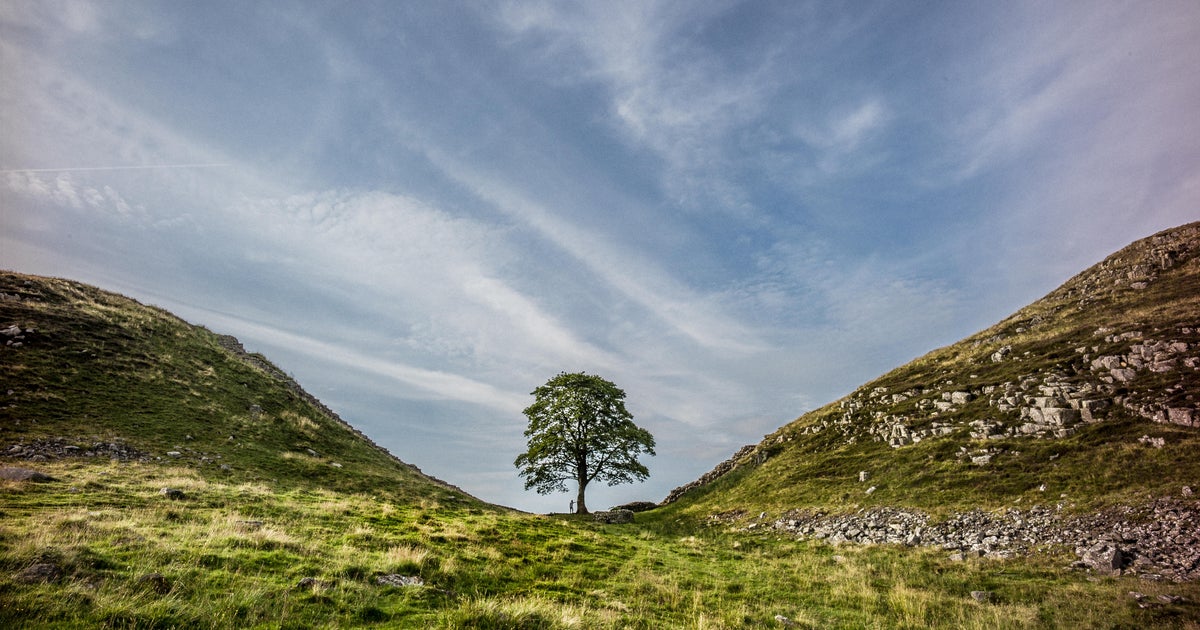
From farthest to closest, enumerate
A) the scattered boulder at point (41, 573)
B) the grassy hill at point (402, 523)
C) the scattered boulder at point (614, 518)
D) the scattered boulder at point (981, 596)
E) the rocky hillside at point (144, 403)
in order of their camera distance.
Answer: the scattered boulder at point (614, 518) < the rocky hillside at point (144, 403) < the scattered boulder at point (981, 596) < the grassy hill at point (402, 523) < the scattered boulder at point (41, 573)

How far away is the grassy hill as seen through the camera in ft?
31.5

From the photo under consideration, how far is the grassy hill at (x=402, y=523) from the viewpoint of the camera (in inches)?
378

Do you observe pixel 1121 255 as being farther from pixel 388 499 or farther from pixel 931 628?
pixel 388 499

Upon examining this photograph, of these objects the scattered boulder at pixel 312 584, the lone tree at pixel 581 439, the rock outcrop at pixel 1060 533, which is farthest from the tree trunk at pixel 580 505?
the scattered boulder at pixel 312 584

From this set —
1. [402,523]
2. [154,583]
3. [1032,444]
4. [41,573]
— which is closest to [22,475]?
[402,523]

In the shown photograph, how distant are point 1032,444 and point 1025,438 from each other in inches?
A: 39.3

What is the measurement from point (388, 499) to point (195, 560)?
733 inches

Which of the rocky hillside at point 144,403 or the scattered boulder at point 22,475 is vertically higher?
the rocky hillside at point 144,403

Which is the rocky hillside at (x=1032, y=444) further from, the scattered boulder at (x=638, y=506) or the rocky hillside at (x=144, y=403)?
the rocky hillside at (x=144, y=403)

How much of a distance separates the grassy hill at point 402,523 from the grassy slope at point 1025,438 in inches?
10.2

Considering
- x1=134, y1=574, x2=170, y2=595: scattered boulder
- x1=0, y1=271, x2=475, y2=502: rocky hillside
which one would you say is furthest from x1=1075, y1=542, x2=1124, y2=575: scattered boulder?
x1=0, y1=271, x2=475, y2=502: rocky hillside

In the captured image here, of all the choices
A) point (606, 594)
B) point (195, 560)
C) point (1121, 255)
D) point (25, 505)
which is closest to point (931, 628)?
point (606, 594)

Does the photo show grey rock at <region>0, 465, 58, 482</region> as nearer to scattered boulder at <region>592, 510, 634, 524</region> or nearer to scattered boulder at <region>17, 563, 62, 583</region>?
scattered boulder at <region>17, 563, 62, 583</region>

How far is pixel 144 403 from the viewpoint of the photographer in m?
31.1
